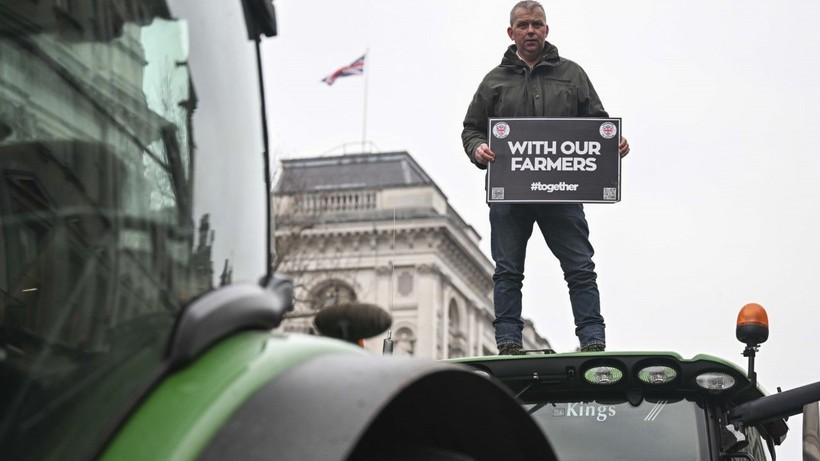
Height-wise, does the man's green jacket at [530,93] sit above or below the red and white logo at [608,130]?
above

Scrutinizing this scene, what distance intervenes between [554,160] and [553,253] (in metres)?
0.46

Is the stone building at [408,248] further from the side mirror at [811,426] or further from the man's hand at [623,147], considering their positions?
the side mirror at [811,426]

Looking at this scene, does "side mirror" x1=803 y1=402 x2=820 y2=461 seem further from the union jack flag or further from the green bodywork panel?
the union jack flag

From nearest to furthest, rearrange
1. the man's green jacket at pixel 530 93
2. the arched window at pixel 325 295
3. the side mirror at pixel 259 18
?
1. the side mirror at pixel 259 18
2. the man's green jacket at pixel 530 93
3. the arched window at pixel 325 295

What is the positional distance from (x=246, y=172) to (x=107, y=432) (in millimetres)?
787

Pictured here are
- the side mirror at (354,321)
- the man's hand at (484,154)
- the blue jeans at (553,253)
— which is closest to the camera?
the side mirror at (354,321)

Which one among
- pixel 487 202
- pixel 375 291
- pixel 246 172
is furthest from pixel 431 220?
pixel 246 172

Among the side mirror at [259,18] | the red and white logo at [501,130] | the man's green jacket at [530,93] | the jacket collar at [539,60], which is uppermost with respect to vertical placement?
the jacket collar at [539,60]

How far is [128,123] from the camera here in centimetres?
212

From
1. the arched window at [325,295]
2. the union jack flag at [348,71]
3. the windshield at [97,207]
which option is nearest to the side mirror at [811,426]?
the windshield at [97,207]

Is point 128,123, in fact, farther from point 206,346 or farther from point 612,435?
point 612,435

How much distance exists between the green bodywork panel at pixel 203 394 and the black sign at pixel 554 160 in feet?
16.6

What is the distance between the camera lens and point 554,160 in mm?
7082

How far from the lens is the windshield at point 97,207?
184cm
